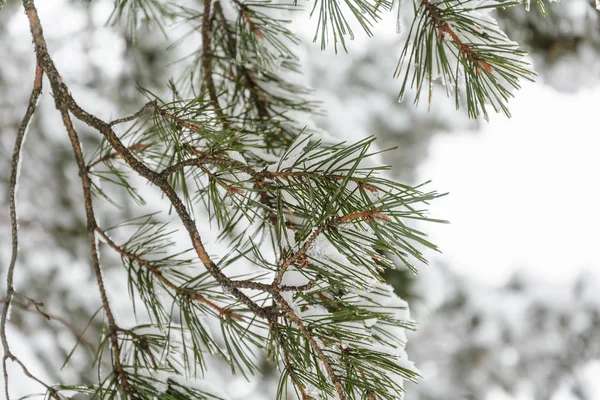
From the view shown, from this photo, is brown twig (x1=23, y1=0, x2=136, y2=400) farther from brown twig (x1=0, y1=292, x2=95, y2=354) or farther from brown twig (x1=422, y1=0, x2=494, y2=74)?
brown twig (x1=422, y1=0, x2=494, y2=74)

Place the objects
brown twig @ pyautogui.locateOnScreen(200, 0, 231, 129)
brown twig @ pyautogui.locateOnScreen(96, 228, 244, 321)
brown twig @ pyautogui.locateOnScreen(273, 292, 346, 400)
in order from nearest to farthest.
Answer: brown twig @ pyautogui.locateOnScreen(273, 292, 346, 400), brown twig @ pyautogui.locateOnScreen(96, 228, 244, 321), brown twig @ pyautogui.locateOnScreen(200, 0, 231, 129)

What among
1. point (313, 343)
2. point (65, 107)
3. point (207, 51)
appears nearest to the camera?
point (313, 343)

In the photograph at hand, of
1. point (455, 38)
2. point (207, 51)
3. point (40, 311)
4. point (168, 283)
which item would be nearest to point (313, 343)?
point (168, 283)

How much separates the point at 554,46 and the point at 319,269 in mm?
2755

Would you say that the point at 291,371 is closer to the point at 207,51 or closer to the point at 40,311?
the point at 40,311

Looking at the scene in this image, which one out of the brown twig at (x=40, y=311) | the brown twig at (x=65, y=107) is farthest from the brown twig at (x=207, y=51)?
the brown twig at (x=40, y=311)

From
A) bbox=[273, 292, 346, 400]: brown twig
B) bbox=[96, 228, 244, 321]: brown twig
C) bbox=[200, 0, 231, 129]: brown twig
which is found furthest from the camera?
bbox=[200, 0, 231, 129]: brown twig

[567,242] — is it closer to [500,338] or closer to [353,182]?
[500,338]

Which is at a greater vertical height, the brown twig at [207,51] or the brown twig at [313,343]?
the brown twig at [207,51]

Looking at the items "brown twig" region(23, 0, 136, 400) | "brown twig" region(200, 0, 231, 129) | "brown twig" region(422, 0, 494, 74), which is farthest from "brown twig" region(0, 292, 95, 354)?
"brown twig" region(422, 0, 494, 74)

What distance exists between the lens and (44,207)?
328 cm

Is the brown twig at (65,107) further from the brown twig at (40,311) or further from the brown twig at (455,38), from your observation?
the brown twig at (455,38)

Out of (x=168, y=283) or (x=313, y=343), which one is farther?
(x=168, y=283)

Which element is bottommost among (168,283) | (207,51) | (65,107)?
(168,283)
